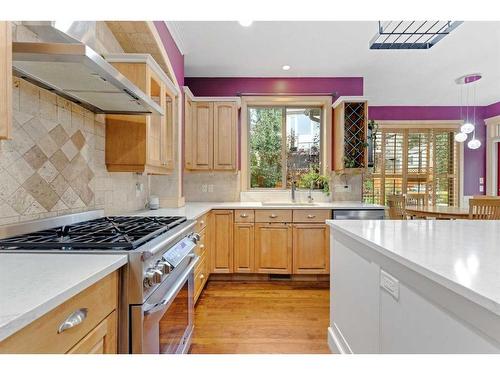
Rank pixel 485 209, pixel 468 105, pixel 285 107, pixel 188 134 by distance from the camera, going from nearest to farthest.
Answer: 1. pixel 485 209
2. pixel 188 134
3. pixel 285 107
4. pixel 468 105

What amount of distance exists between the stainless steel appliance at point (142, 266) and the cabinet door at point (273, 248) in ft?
5.90

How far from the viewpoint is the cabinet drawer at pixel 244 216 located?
12.1ft

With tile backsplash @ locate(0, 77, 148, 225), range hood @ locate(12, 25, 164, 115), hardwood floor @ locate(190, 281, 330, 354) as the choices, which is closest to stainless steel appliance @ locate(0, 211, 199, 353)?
tile backsplash @ locate(0, 77, 148, 225)

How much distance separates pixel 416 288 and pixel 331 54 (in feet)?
11.2

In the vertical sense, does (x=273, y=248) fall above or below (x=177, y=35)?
below

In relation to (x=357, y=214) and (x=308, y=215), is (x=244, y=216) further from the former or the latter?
(x=357, y=214)

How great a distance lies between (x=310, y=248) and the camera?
3.70 metres

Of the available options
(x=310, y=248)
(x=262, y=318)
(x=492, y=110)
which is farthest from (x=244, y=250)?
(x=492, y=110)

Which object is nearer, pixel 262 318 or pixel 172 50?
pixel 262 318

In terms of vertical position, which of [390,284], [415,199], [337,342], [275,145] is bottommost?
[337,342]

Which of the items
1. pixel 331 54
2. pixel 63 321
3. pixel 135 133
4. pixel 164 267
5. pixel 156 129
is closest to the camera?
pixel 63 321

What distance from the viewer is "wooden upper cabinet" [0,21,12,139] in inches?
38.5

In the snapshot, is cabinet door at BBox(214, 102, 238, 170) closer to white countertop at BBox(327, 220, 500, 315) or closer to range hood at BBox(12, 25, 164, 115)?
range hood at BBox(12, 25, 164, 115)

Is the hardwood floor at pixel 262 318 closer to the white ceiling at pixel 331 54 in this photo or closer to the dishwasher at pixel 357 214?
the dishwasher at pixel 357 214
